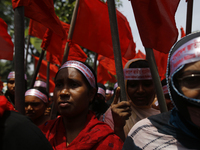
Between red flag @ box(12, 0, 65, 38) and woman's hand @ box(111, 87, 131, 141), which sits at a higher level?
red flag @ box(12, 0, 65, 38)

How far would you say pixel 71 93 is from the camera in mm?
1988

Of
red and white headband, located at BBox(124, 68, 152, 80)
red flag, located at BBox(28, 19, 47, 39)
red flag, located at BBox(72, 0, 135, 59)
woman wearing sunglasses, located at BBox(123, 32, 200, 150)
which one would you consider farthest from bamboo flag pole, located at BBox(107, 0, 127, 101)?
red flag, located at BBox(28, 19, 47, 39)

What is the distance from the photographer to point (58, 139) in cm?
193

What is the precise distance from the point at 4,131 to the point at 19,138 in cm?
7

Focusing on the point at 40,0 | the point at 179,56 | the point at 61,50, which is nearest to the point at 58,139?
the point at 179,56

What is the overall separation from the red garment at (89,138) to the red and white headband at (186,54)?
0.86 m

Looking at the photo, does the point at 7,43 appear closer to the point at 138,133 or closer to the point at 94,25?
the point at 94,25

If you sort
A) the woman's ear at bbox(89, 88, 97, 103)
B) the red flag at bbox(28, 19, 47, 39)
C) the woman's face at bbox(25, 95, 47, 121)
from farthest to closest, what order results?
the red flag at bbox(28, 19, 47, 39), the woman's face at bbox(25, 95, 47, 121), the woman's ear at bbox(89, 88, 97, 103)

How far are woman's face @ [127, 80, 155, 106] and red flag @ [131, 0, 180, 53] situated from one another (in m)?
0.49

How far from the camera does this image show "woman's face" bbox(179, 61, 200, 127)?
1.09 m

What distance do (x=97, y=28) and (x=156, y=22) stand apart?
1858 millimetres

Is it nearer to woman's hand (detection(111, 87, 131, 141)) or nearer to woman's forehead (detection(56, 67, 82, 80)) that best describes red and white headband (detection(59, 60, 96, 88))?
woman's forehead (detection(56, 67, 82, 80))

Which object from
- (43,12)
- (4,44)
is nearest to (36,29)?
(4,44)

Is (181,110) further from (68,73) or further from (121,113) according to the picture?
(68,73)
